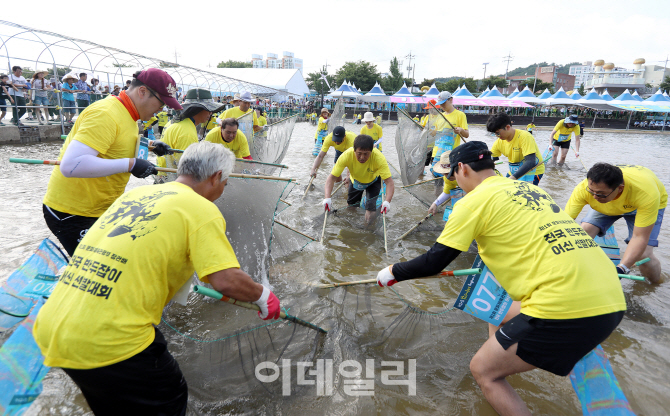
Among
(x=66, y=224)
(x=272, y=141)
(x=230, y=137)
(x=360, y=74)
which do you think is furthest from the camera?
(x=360, y=74)

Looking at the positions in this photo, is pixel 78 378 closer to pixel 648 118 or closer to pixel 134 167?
pixel 134 167

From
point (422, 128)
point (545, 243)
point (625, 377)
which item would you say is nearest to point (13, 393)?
point (545, 243)

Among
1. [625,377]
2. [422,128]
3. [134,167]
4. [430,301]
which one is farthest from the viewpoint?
[422,128]

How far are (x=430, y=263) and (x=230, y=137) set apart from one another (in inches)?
144

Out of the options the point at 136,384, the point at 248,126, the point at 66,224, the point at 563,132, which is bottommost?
the point at 136,384

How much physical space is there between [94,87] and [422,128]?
1363cm

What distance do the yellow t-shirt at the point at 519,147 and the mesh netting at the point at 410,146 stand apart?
67.9 inches

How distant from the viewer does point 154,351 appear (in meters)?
1.47

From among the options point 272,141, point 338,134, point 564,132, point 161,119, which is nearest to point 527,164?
point 338,134

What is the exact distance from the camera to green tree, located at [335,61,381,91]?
59750mm

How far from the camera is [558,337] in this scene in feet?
5.50

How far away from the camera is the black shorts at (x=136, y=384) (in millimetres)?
1361

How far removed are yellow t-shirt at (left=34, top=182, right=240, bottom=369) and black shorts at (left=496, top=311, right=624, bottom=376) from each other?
4.83 feet

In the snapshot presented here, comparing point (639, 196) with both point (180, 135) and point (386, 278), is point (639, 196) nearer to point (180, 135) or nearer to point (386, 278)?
point (386, 278)
